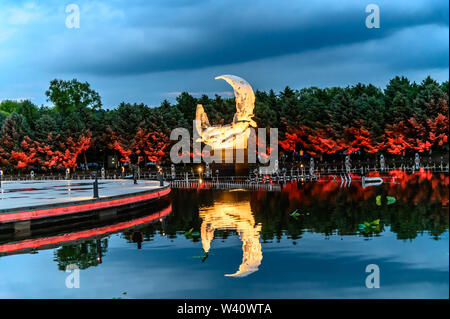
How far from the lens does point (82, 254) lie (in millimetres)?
13508

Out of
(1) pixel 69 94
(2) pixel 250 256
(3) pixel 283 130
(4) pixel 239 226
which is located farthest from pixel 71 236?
(1) pixel 69 94

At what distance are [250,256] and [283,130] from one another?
57.5 m

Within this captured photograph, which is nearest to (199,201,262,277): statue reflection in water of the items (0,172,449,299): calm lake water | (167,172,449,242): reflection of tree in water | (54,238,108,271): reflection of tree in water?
(0,172,449,299): calm lake water

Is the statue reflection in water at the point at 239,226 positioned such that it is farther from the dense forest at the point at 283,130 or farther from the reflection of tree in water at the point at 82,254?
the dense forest at the point at 283,130

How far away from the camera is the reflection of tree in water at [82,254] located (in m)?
12.4

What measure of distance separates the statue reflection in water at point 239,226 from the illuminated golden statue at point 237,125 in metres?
20.3

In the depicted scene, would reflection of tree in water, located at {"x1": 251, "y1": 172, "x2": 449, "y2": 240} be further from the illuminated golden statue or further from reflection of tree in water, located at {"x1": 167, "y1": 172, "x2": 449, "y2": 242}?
the illuminated golden statue

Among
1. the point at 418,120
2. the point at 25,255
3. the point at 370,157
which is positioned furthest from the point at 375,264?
the point at 370,157

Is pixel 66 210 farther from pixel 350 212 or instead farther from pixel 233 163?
pixel 233 163

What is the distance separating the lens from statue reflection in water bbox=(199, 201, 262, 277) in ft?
38.3

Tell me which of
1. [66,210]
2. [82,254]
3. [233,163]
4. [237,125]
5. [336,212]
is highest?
[237,125]

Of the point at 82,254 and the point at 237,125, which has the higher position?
the point at 237,125

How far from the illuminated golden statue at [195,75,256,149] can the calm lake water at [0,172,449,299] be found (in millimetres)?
23697
